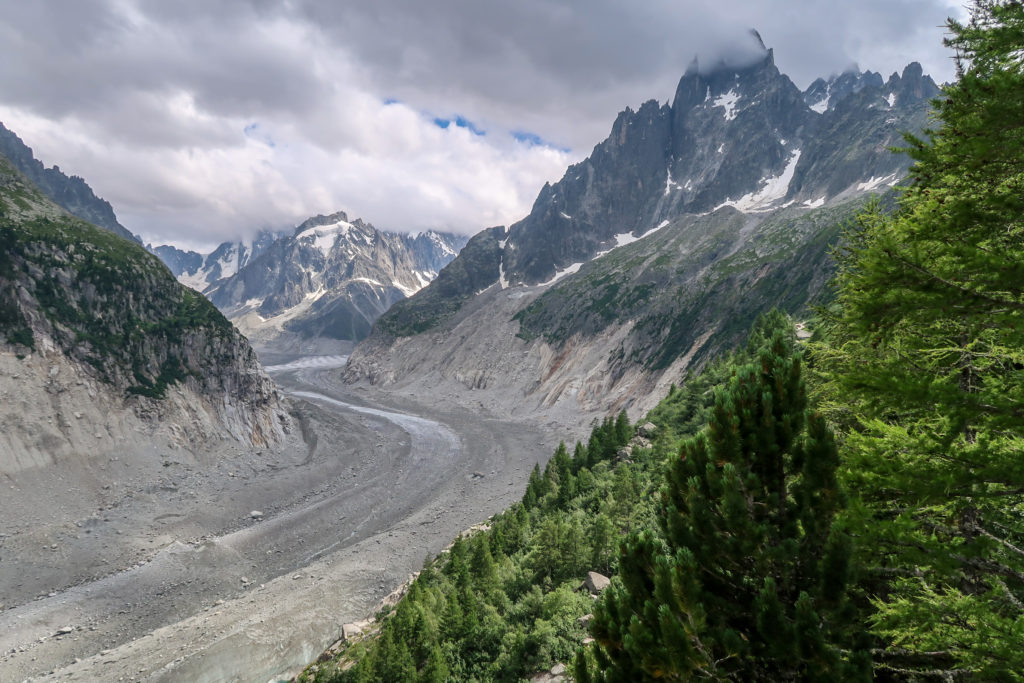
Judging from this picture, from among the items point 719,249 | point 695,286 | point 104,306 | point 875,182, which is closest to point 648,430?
point 104,306

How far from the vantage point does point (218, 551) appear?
45.6 m

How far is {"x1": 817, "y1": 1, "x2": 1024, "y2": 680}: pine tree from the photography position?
5441mm

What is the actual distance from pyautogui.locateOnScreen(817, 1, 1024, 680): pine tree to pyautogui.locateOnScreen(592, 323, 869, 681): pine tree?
621 millimetres

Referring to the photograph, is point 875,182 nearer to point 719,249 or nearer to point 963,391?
point 719,249

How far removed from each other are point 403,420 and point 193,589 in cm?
7233

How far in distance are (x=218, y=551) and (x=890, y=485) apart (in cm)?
5617

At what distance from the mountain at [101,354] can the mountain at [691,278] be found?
6733 cm

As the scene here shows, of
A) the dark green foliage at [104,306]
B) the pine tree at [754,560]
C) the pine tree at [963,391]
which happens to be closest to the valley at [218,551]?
the dark green foliage at [104,306]

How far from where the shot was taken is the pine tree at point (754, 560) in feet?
20.9

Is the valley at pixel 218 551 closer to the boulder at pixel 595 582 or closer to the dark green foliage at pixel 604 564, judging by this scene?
the dark green foliage at pixel 604 564

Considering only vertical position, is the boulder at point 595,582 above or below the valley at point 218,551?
above

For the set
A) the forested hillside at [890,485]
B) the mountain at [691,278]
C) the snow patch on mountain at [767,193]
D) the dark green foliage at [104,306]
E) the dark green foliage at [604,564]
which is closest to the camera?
the forested hillside at [890,485]

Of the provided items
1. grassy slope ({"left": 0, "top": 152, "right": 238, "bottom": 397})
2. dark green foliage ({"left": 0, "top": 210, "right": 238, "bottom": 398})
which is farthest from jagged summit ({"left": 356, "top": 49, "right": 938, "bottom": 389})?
grassy slope ({"left": 0, "top": 152, "right": 238, "bottom": 397})

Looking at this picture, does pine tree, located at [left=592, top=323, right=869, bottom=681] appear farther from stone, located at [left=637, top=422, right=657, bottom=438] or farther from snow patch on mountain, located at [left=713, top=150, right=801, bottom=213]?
Result: snow patch on mountain, located at [left=713, top=150, right=801, bottom=213]
